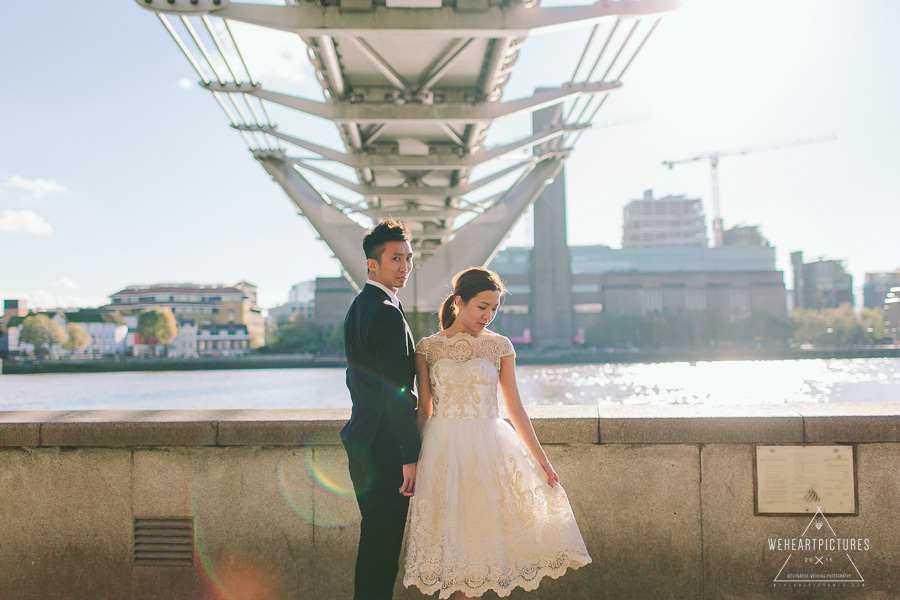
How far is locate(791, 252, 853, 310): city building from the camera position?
110856 mm

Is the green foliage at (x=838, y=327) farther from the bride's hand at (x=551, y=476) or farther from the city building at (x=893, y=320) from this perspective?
the bride's hand at (x=551, y=476)

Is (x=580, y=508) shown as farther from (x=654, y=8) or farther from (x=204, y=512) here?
(x=654, y=8)

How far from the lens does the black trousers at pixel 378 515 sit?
2574 mm

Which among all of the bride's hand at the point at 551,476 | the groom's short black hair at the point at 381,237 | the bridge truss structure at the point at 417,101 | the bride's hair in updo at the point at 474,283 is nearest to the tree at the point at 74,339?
the bridge truss structure at the point at 417,101

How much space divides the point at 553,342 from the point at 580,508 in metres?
82.8

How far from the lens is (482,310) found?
2.77m

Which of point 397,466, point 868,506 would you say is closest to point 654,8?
point 868,506

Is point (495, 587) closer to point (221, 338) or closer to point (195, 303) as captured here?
point (221, 338)

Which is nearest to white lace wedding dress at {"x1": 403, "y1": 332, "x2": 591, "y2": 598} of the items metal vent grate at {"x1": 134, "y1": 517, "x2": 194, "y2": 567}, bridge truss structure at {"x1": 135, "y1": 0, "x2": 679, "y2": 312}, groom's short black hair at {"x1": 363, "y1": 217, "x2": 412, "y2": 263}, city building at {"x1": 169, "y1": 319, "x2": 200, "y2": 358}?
groom's short black hair at {"x1": 363, "y1": 217, "x2": 412, "y2": 263}

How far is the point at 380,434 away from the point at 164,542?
169cm

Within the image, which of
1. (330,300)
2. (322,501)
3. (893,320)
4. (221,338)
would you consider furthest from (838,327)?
(322,501)

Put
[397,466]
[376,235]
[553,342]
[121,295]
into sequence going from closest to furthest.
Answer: [397,466], [376,235], [553,342], [121,295]

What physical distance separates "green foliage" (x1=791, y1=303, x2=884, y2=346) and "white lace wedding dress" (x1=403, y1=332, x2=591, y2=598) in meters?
95.1

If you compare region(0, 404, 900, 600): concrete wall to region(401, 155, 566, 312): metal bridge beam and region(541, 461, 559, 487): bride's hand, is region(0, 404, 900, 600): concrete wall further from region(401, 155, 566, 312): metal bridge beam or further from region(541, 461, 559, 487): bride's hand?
region(401, 155, 566, 312): metal bridge beam
